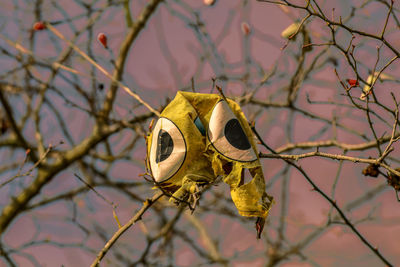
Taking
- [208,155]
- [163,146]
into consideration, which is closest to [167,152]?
[163,146]

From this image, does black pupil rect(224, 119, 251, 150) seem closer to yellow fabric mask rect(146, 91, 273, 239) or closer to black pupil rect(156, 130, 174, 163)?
yellow fabric mask rect(146, 91, 273, 239)

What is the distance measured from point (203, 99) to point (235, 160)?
27cm

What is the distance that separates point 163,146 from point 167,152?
0.10 ft

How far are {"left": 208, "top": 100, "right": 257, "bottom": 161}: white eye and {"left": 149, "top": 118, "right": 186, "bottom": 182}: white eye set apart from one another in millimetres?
112

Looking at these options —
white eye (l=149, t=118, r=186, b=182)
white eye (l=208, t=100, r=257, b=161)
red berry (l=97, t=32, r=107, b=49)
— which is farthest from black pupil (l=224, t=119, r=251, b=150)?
red berry (l=97, t=32, r=107, b=49)

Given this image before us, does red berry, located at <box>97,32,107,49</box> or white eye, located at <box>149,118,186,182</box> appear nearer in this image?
white eye, located at <box>149,118,186,182</box>

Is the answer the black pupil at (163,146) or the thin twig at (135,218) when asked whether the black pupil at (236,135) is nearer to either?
the black pupil at (163,146)

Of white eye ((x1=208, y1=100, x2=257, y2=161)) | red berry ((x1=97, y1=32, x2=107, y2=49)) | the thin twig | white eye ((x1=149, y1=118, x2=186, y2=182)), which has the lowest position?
the thin twig

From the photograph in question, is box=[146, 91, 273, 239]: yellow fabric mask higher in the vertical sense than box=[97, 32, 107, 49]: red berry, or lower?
lower

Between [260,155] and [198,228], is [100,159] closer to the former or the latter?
[198,228]

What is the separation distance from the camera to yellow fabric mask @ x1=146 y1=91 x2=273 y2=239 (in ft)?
4.50

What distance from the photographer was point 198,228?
3.42 meters

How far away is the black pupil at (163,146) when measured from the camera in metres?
1.40

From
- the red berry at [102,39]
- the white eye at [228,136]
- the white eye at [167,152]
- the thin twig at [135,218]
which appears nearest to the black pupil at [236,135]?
the white eye at [228,136]
